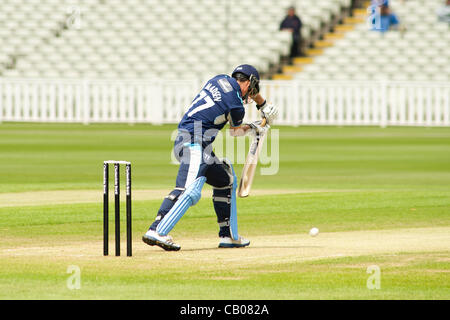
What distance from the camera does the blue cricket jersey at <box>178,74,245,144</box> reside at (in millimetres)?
10547

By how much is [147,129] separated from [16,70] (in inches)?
315

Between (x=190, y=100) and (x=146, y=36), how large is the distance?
602cm

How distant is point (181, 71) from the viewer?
36875 millimetres

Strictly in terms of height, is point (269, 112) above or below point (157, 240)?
above

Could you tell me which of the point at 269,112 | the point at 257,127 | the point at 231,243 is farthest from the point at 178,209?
the point at 269,112

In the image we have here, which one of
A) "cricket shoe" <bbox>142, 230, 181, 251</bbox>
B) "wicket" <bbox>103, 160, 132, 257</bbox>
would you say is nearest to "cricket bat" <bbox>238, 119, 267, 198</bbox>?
"cricket shoe" <bbox>142, 230, 181, 251</bbox>

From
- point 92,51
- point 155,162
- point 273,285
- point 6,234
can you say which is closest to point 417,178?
point 155,162

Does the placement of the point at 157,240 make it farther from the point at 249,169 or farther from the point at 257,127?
the point at 257,127

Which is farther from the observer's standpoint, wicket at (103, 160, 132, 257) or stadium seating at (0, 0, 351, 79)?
stadium seating at (0, 0, 351, 79)

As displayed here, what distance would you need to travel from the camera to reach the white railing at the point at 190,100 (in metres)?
33.0

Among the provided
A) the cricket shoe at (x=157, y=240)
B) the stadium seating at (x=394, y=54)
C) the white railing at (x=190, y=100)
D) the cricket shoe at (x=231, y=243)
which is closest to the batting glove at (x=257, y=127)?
the cricket shoe at (x=231, y=243)

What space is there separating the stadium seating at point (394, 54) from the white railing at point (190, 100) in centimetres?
234

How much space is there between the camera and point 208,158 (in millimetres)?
10562

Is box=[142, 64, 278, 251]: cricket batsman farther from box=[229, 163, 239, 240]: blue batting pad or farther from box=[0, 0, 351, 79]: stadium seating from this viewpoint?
box=[0, 0, 351, 79]: stadium seating
